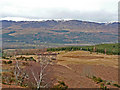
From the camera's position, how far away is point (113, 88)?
87.0 ft

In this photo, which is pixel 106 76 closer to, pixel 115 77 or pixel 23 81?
pixel 115 77

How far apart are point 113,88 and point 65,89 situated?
7.54 m

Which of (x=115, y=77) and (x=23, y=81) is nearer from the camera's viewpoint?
(x=23, y=81)

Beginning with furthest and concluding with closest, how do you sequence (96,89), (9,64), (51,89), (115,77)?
(9,64) → (115,77) → (96,89) → (51,89)

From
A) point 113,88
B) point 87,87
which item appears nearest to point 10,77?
point 87,87

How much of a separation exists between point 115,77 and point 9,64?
67.6 ft

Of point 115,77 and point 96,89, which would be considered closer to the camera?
point 96,89

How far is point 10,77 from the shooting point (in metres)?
26.5

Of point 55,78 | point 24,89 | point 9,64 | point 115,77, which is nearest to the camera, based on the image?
point 24,89

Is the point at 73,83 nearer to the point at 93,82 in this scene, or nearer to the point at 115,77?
the point at 93,82

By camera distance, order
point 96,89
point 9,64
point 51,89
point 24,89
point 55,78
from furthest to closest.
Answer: point 9,64
point 55,78
point 96,89
point 51,89
point 24,89


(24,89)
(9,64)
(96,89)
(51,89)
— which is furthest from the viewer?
(9,64)

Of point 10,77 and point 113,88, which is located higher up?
point 10,77

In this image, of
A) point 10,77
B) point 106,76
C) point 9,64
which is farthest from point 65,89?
point 9,64
